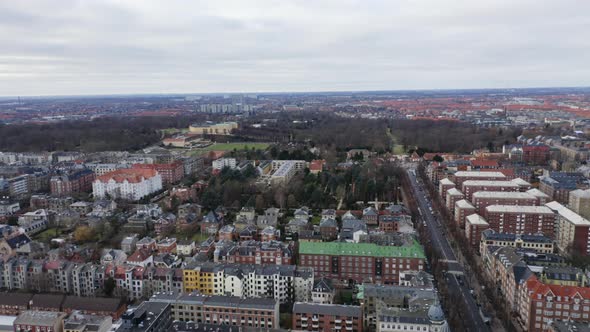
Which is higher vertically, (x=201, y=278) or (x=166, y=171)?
(x=166, y=171)

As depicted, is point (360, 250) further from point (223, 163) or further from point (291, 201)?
point (223, 163)

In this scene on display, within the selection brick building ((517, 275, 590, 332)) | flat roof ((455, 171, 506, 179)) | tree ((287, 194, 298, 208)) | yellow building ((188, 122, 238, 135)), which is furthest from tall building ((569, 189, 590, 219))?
yellow building ((188, 122, 238, 135))

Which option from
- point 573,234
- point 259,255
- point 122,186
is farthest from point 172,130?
point 573,234

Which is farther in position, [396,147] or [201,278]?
[396,147]

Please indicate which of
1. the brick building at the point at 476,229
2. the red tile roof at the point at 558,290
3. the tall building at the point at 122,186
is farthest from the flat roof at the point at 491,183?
the tall building at the point at 122,186

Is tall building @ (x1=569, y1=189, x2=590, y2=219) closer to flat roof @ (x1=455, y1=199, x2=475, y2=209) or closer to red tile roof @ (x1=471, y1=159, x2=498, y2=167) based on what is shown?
flat roof @ (x1=455, y1=199, x2=475, y2=209)

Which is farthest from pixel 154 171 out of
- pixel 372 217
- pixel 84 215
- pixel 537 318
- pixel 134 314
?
pixel 537 318
